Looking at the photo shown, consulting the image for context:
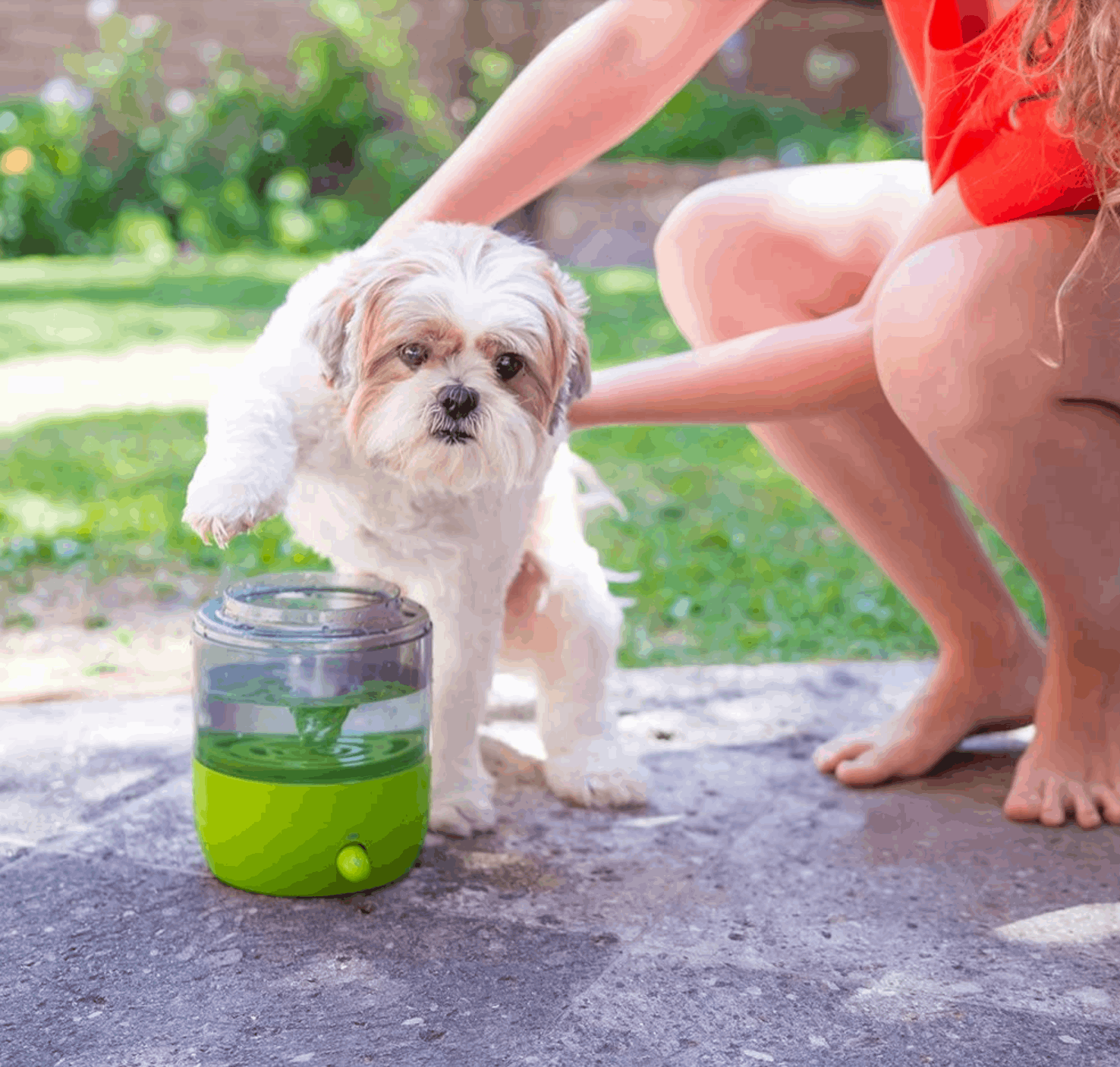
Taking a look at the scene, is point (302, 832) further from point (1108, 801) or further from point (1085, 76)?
point (1085, 76)

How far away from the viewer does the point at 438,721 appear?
76.8 inches

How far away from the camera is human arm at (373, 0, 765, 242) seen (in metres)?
1.96

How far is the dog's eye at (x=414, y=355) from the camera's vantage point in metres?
1.63

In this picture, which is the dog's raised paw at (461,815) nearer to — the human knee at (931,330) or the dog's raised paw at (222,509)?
the dog's raised paw at (222,509)

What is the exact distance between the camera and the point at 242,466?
158 cm

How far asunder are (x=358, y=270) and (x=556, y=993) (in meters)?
0.88

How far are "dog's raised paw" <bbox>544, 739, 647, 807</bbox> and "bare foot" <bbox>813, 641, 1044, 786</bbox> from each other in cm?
34

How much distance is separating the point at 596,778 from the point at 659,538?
5.70 ft

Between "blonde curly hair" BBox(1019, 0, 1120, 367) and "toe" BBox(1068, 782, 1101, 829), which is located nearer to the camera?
"blonde curly hair" BBox(1019, 0, 1120, 367)

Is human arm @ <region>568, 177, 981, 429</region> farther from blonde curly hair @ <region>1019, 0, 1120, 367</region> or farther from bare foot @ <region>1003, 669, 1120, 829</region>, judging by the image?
bare foot @ <region>1003, 669, 1120, 829</region>

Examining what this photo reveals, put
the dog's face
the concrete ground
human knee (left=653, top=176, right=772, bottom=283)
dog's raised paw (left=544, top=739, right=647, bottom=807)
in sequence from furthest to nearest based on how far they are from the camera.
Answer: human knee (left=653, top=176, right=772, bottom=283)
dog's raised paw (left=544, top=739, right=647, bottom=807)
the dog's face
the concrete ground

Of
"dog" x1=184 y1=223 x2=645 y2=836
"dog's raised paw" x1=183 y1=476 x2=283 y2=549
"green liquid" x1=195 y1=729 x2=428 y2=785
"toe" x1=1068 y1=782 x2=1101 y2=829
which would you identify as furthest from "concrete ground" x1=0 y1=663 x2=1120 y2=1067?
"dog's raised paw" x1=183 y1=476 x2=283 y2=549

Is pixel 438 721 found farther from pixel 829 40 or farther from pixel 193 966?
pixel 829 40

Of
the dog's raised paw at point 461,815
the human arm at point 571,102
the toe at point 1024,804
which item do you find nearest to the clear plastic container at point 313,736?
the dog's raised paw at point 461,815
